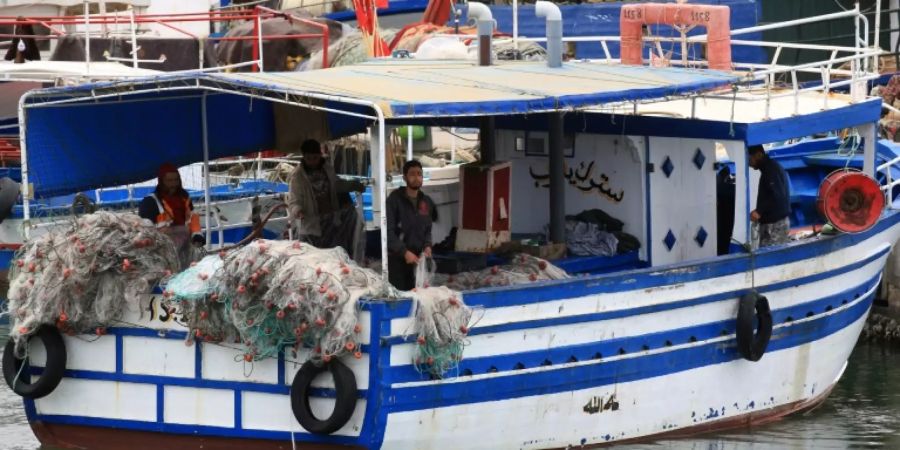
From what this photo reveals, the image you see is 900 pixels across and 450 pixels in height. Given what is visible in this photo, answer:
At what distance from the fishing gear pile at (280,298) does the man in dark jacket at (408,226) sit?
934 mm

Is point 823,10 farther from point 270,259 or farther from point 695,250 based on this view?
point 270,259

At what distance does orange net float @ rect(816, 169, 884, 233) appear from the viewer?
13.5m

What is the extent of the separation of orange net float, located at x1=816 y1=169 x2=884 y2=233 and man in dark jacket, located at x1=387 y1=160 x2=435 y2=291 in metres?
3.54

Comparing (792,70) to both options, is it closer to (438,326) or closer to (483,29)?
(483,29)

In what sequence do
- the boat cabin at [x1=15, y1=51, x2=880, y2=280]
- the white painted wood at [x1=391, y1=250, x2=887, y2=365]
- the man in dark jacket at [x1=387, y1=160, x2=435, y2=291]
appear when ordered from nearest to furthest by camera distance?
the white painted wood at [x1=391, y1=250, x2=887, y2=365] < the man in dark jacket at [x1=387, y1=160, x2=435, y2=291] < the boat cabin at [x1=15, y1=51, x2=880, y2=280]

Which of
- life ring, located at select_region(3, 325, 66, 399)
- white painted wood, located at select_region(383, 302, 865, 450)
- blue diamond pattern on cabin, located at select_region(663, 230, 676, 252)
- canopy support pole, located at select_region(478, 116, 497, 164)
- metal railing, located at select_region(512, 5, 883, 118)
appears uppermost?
metal railing, located at select_region(512, 5, 883, 118)

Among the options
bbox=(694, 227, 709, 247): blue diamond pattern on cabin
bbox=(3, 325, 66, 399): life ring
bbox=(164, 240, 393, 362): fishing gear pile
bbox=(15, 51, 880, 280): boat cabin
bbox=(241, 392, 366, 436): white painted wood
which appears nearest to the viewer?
bbox=(164, 240, 393, 362): fishing gear pile

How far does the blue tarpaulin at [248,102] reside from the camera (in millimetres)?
11086

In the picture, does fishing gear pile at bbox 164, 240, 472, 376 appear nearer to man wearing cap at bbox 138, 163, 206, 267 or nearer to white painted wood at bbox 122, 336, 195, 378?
white painted wood at bbox 122, 336, 195, 378

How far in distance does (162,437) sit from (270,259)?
5.87 feet

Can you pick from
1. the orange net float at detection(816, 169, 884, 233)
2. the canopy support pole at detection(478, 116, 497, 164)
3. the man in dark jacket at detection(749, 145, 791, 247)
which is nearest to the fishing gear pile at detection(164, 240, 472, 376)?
the canopy support pole at detection(478, 116, 497, 164)

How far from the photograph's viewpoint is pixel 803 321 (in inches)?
541

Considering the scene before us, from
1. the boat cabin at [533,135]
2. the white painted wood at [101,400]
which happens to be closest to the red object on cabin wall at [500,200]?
the boat cabin at [533,135]

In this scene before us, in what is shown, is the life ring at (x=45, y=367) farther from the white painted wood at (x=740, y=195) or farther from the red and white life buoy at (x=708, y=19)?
the red and white life buoy at (x=708, y=19)
